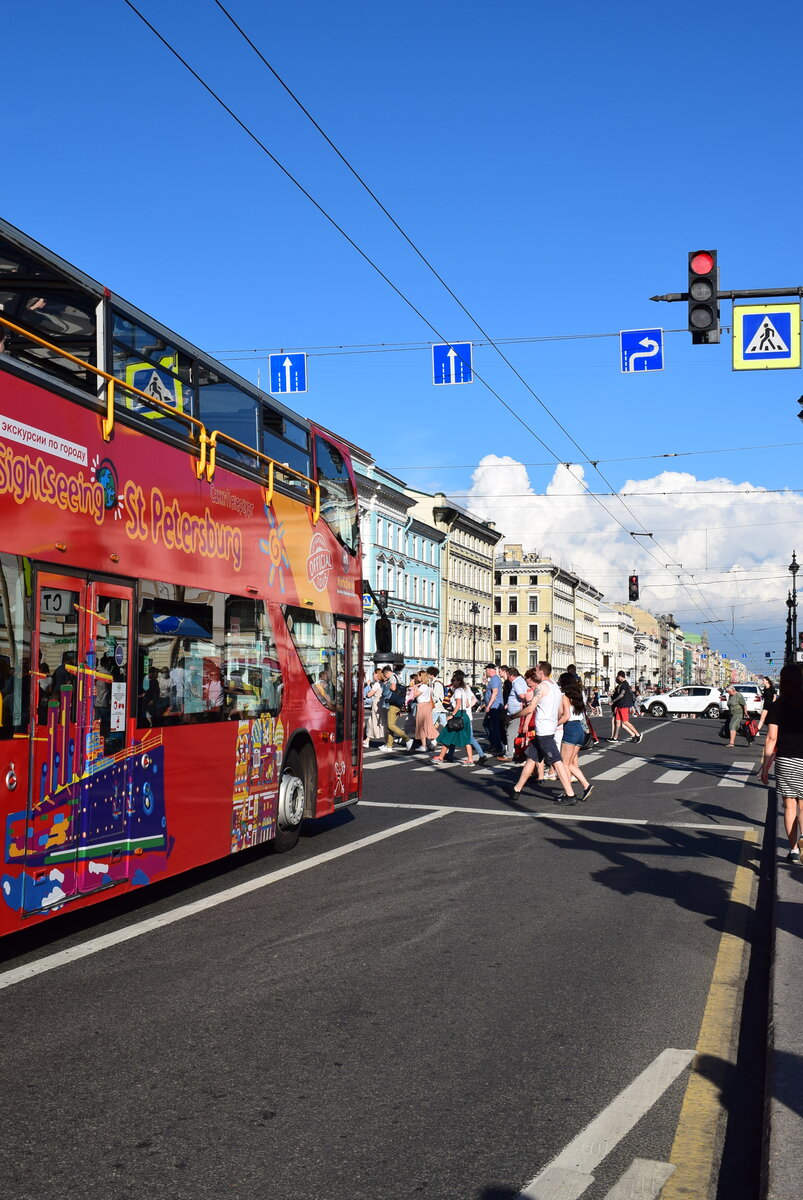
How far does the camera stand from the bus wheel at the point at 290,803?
10.9 meters

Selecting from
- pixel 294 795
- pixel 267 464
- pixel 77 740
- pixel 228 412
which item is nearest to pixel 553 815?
pixel 294 795

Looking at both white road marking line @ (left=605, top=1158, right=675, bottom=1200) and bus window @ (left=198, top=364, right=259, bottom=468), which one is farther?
bus window @ (left=198, top=364, right=259, bottom=468)

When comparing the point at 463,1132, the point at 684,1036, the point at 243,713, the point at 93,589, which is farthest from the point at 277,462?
the point at 463,1132

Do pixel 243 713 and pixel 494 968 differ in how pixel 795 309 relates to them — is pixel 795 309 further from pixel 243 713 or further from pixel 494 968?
pixel 494 968

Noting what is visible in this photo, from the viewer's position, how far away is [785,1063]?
15.6 ft

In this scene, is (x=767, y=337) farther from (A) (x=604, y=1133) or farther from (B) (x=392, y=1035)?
(A) (x=604, y=1133)

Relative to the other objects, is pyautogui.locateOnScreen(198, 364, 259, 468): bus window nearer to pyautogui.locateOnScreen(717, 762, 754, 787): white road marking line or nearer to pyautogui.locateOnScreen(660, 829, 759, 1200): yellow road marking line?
pyautogui.locateOnScreen(660, 829, 759, 1200): yellow road marking line

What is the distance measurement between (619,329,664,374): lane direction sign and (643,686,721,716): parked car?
138ft

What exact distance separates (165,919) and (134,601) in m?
2.17

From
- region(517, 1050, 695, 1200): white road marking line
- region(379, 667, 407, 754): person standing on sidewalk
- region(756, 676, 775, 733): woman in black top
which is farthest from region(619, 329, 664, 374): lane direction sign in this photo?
region(517, 1050, 695, 1200): white road marking line

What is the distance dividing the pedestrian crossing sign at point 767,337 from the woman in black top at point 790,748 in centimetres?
560

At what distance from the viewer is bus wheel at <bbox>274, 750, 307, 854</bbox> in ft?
35.7

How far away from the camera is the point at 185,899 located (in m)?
8.91

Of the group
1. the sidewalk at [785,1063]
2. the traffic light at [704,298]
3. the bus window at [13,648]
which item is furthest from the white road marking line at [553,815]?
the bus window at [13,648]
